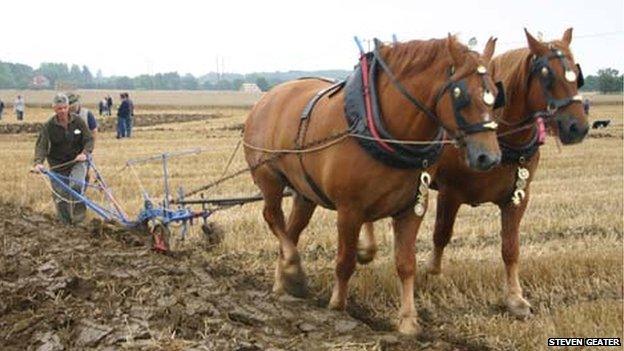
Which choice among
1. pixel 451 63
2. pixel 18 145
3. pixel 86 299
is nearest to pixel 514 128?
pixel 451 63

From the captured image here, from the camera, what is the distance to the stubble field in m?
5.32

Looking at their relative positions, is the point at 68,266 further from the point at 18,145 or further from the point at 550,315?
the point at 18,145

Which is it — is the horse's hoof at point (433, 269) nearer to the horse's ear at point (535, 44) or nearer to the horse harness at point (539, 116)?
the horse harness at point (539, 116)

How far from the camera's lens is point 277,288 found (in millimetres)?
6609

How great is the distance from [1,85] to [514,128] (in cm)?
13596

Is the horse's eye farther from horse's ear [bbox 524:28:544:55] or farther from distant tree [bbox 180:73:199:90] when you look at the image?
distant tree [bbox 180:73:199:90]

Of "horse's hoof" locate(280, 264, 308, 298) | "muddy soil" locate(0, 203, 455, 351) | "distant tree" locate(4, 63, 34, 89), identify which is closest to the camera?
"muddy soil" locate(0, 203, 455, 351)

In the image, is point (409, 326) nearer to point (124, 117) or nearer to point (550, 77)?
point (550, 77)

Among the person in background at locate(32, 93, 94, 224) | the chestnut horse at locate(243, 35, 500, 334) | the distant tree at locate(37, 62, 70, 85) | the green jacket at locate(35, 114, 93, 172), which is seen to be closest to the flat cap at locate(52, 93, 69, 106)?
the person in background at locate(32, 93, 94, 224)

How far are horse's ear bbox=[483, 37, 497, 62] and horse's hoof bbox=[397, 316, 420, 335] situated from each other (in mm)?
1752

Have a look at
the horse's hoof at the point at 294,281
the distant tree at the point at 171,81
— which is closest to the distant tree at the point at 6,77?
the distant tree at the point at 171,81

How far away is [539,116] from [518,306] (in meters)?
1.36

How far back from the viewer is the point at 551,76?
225 inches

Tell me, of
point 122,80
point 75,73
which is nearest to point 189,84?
point 122,80
